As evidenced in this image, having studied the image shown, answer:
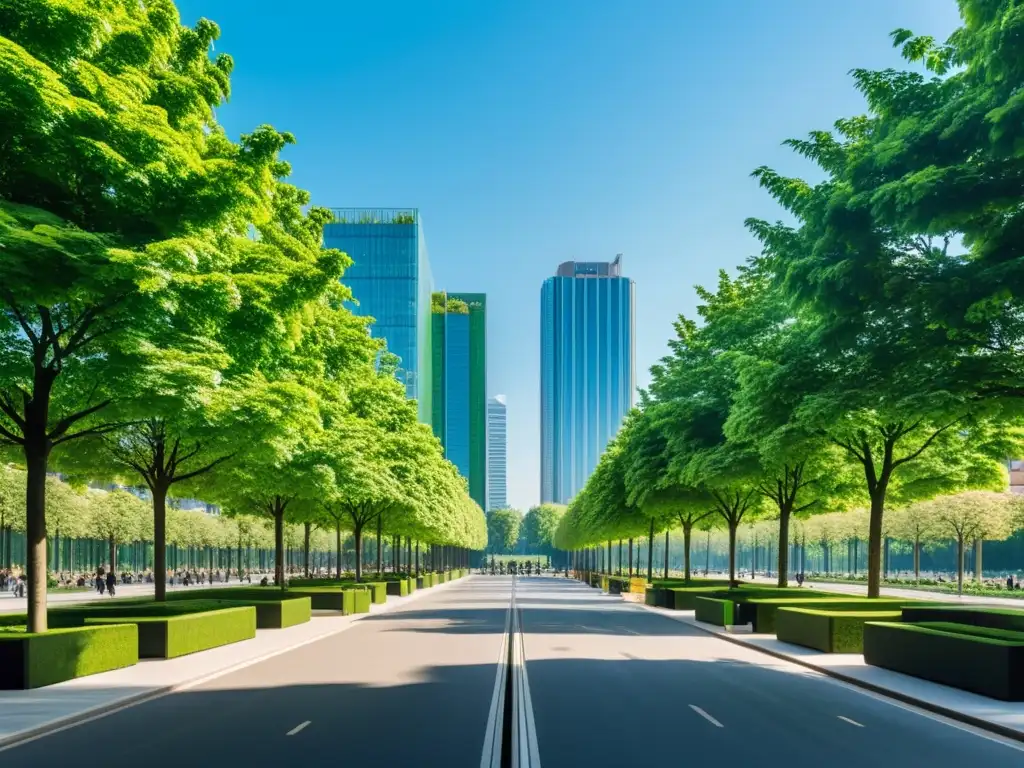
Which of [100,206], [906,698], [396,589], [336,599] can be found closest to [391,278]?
[396,589]

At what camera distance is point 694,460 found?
40.5m

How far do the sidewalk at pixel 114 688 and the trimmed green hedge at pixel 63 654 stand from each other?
184 mm

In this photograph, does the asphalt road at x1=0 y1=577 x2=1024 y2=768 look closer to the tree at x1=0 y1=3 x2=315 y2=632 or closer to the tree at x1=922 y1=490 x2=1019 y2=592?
the tree at x1=0 y1=3 x2=315 y2=632

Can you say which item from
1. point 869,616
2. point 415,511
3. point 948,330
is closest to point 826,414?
point 948,330

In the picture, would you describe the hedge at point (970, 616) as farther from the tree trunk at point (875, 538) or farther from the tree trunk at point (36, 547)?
the tree trunk at point (36, 547)

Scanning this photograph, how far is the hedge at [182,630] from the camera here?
2245cm

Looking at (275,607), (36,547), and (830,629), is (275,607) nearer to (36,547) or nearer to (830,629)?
(36,547)

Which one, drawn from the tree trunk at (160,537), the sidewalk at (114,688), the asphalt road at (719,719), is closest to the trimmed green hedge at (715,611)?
the asphalt road at (719,719)

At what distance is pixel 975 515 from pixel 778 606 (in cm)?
4421

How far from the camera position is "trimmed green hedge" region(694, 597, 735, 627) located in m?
33.1

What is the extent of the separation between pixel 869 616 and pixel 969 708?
34.7 ft

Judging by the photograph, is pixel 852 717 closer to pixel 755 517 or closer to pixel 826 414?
pixel 826 414

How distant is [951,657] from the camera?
60.3ft

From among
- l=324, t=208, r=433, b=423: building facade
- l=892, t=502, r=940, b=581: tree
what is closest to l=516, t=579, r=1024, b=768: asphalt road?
l=892, t=502, r=940, b=581: tree
